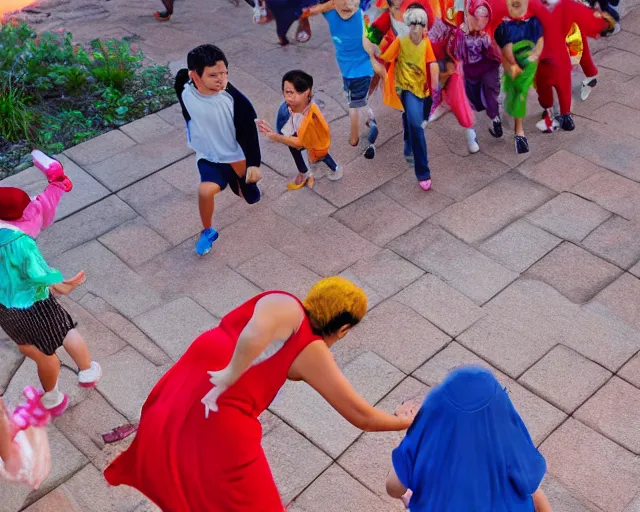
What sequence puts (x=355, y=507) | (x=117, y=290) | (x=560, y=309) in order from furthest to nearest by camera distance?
(x=117, y=290) < (x=560, y=309) < (x=355, y=507)

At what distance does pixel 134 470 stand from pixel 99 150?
13.8 feet

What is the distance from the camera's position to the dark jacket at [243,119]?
5219 millimetres

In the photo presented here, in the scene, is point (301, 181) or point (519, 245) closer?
point (519, 245)

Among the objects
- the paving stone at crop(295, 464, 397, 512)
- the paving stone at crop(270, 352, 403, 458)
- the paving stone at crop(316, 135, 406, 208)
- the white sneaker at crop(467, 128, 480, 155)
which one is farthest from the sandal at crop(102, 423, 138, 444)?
the white sneaker at crop(467, 128, 480, 155)

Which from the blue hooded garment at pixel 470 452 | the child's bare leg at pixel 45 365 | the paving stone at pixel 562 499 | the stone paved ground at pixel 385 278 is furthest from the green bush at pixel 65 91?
the blue hooded garment at pixel 470 452

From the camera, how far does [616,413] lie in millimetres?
4324

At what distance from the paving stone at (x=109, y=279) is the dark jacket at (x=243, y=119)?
3.56ft

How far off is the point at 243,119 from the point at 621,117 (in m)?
3.51

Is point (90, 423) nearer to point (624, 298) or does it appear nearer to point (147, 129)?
point (624, 298)

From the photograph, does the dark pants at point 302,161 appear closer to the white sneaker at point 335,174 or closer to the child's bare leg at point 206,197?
the white sneaker at point 335,174

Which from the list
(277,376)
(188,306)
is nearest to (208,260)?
(188,306)

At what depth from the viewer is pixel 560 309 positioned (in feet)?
16.4

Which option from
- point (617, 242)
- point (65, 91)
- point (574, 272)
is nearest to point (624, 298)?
point (574, 272)

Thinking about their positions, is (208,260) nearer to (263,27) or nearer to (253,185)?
(253,185)
